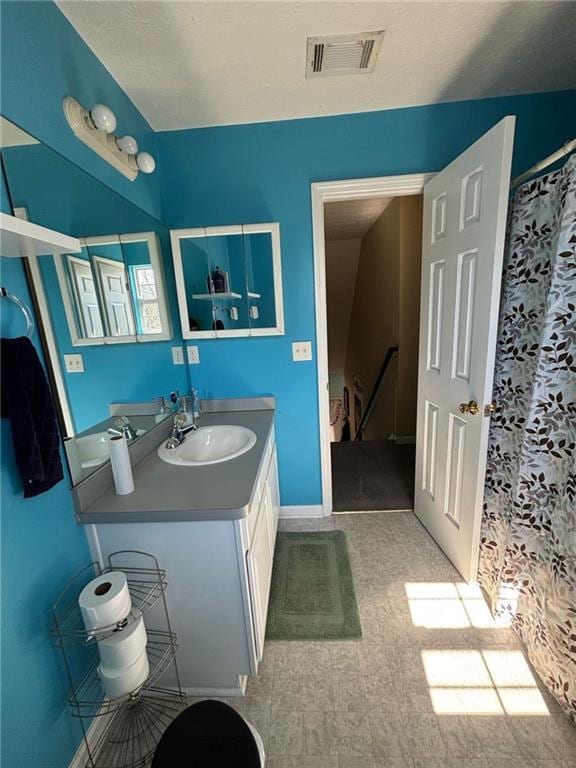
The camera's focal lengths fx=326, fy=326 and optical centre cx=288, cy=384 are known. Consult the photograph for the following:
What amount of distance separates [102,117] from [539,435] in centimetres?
205

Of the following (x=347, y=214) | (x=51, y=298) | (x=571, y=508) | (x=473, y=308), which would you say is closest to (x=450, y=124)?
(x=473, y=308)

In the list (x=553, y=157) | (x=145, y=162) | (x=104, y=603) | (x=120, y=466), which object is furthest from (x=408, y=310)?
(x=104, y=603)

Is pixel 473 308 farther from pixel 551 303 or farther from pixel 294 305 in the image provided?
pixel 294 305

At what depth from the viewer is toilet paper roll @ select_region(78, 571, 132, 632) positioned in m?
0.92

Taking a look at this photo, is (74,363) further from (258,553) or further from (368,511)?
(368,511)

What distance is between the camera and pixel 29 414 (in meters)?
0.85

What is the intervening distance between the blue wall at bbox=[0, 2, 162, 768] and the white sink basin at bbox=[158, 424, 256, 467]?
2.00 ft

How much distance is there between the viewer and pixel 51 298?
103cm

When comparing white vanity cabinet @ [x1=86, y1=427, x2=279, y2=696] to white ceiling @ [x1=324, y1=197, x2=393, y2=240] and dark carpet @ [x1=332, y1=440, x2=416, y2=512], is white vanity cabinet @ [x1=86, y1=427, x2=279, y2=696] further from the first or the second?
white ceiling @ [x1=324, y1=197, x2=393, y2=240]

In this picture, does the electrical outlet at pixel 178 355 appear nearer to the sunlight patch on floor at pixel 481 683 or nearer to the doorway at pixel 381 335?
the doorway at pixel 381 335

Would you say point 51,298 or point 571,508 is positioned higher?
point 51,298

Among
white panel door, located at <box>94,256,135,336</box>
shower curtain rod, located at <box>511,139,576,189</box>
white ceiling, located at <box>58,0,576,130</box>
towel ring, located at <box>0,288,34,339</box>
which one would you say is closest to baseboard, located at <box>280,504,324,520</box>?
white panel door, located at <box>94,256,135,336</box>

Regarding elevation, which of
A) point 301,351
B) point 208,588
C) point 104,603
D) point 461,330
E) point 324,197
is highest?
point 324,197

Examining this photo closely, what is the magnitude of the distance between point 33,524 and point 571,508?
5.70 feet
